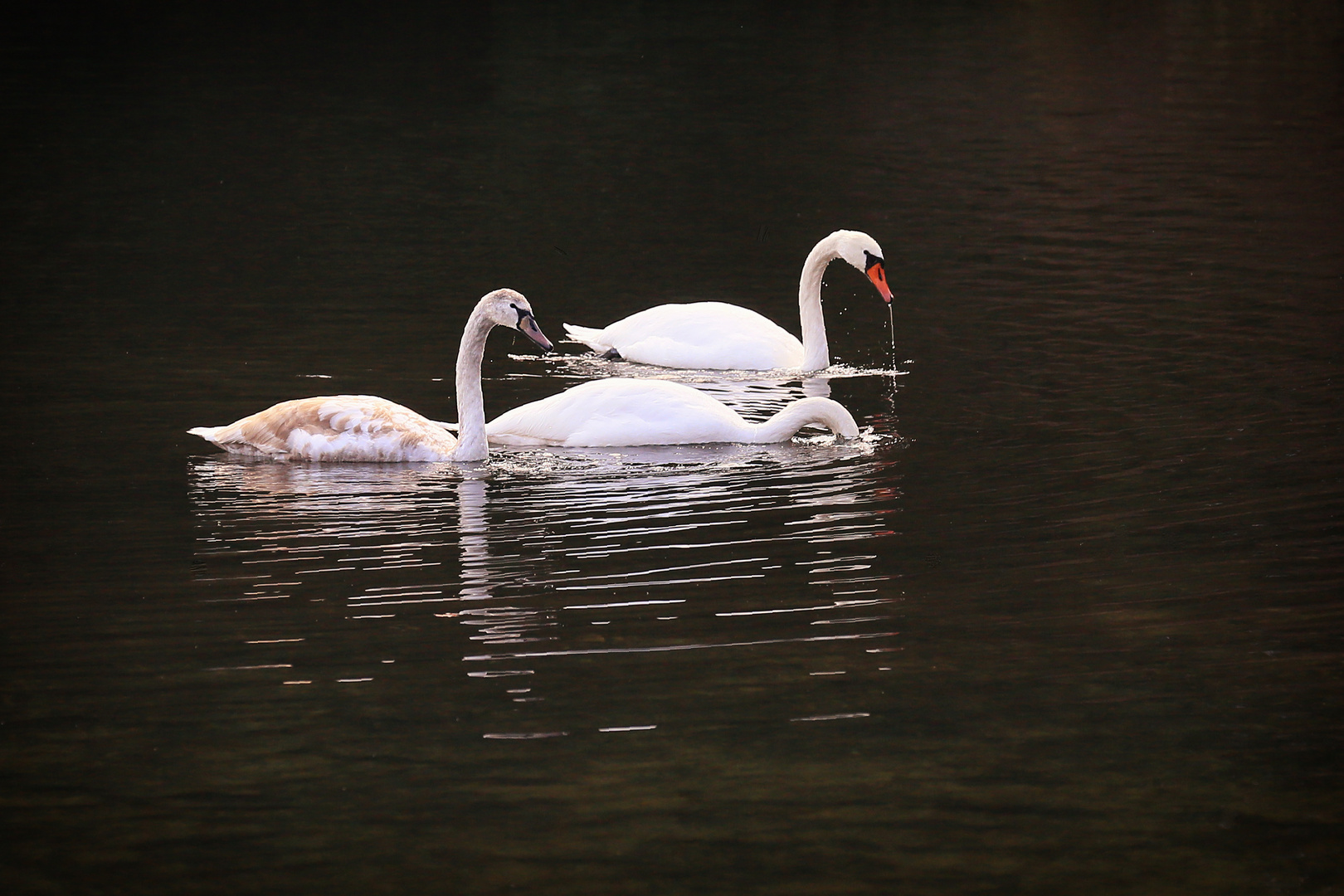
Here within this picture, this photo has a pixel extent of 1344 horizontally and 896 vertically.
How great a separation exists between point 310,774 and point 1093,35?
43232 millimetres

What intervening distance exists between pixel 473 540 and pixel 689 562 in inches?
50.5

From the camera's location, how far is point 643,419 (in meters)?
12.3

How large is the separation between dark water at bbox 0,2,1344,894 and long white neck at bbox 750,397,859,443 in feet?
0.67

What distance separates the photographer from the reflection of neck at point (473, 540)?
9133mm

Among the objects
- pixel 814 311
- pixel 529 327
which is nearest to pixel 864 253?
pixel 814 311

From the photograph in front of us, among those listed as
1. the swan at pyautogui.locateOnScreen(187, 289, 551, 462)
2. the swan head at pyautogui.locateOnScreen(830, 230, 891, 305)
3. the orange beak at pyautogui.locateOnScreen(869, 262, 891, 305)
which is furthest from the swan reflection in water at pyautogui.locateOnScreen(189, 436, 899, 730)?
the swan head at pyautogui.locateOnScreen(830, 230, 891, 305)

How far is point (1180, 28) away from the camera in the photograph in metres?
50.6

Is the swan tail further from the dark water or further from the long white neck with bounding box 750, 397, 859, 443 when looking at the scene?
the long white neck with bounding box 750, 397, 859, 443

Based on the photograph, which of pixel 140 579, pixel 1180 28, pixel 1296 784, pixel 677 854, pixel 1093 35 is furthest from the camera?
pixel 1180 28

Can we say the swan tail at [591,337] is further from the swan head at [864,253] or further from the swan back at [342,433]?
the swan back at [342,433]

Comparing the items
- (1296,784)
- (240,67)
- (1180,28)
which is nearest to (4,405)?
(1296,784)

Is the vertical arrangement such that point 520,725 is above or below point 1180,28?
below

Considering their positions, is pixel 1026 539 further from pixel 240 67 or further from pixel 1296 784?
pixel 240 67

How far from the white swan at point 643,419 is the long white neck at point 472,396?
22.0 inches
